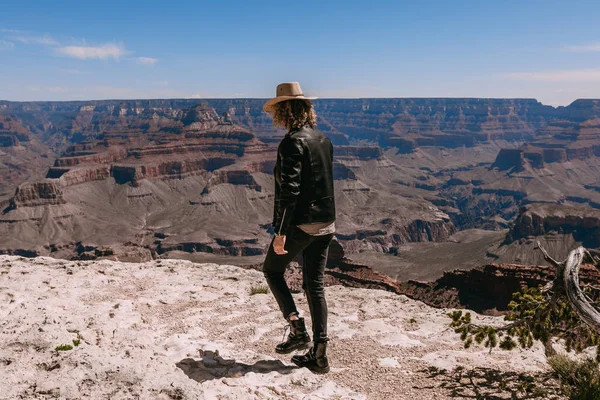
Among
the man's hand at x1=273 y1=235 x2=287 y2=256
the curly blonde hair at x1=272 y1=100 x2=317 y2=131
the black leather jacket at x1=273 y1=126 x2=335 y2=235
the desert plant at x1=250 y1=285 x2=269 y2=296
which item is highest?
the curly blonde hair at x1=272 y1=100 x2=317 y2=131

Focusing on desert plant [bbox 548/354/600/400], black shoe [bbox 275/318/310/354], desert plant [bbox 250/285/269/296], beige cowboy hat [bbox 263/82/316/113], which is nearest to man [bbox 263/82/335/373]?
beige cowboy hat [bbox 263/82/316/113]

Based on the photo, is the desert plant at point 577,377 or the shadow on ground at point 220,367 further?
the shadow on ground at point 220,367

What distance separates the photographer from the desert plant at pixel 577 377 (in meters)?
4.99

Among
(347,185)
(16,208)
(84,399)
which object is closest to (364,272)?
(84,399)

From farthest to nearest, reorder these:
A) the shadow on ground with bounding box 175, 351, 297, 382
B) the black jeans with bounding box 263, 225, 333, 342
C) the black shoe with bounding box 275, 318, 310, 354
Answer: the black shoe with bounding box 275, 318, 310, 354 < the black jeans with bounding box 263, 225, 333, 342 < the shadow on ground with bounding box 175, 351, 297, 382

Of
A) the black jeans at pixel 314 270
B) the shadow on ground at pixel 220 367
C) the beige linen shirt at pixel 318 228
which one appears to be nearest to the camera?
the beige linen shirt at pixel 318 228

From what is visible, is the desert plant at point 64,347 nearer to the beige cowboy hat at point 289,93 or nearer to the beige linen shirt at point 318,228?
the beige linen shirt at point 318,228

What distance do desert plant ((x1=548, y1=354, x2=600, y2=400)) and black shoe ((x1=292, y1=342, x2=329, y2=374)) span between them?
2.89m

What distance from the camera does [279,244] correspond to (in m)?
5.29

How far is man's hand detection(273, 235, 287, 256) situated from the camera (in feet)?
17.2

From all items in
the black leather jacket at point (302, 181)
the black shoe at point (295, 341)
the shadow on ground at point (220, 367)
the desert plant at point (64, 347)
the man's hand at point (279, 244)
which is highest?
the black leather jacket at point (302, 181)

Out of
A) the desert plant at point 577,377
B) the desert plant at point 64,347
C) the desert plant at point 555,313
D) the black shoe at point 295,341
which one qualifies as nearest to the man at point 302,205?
the black shoe at point 295,341

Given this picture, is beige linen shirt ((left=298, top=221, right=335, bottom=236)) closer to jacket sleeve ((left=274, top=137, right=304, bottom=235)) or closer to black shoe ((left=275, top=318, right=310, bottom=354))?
jacket sleeve ((left=274, top=137, right=304, bottom=235))

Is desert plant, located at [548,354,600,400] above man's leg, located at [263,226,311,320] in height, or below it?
below
